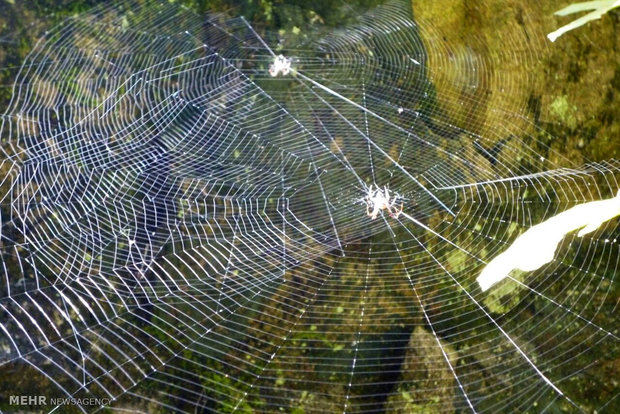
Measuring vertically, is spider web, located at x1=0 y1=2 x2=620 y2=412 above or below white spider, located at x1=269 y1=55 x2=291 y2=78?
below

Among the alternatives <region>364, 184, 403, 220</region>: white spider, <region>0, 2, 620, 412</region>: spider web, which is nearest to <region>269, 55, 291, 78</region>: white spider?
<region>0, 2, 620, 412</region>: spider web

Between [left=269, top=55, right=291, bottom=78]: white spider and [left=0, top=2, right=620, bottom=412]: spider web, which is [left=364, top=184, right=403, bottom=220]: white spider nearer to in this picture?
[left=0, top=2, right=620, bottom=412]: spider web

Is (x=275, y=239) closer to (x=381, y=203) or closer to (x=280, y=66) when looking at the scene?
(x=381, y=203)

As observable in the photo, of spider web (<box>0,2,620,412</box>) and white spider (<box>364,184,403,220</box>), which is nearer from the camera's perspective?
spider web (<box>0,2,620,412</box>)

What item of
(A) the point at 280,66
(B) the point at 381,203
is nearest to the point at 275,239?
(B) the point at 381,203

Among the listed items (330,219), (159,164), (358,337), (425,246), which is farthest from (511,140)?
(159,164)

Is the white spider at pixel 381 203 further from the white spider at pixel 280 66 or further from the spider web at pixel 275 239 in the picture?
the white spider at pixel 280 66

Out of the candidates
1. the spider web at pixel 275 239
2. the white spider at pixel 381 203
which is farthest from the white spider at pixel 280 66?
the white spider at pixel 381 203
